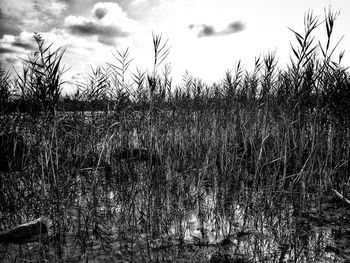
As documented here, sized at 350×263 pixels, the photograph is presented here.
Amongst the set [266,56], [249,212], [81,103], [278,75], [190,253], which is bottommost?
[190,253]

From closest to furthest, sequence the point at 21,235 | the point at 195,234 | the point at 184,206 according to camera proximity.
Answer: the point at 21,235
the point at 195,234
the point at 184,206

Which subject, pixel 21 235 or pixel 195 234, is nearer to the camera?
pixel 21 235

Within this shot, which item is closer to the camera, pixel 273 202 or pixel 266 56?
pixel 273 202

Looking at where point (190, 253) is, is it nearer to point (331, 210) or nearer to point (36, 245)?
point (36, 245)

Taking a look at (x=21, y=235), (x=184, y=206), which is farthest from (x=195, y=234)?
(x=21, y=235)

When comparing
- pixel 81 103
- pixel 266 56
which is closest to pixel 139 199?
pixel 81 103

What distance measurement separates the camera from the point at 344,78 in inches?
135

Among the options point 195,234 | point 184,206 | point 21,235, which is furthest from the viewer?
point 184,206

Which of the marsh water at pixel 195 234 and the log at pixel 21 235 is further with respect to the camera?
the log at pixel 21 235

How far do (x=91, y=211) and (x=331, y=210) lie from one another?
7.42 feet

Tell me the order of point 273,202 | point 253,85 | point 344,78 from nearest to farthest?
point 273,202
point 344,78
point 253,85

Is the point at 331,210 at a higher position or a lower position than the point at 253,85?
lower

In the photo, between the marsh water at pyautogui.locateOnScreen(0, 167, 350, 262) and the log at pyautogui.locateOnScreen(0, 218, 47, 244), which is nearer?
the marsh water at pyautogui.locateOnScreen(0, 167, 350, 262)

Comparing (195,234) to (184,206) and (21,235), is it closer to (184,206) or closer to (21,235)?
(184,206)
